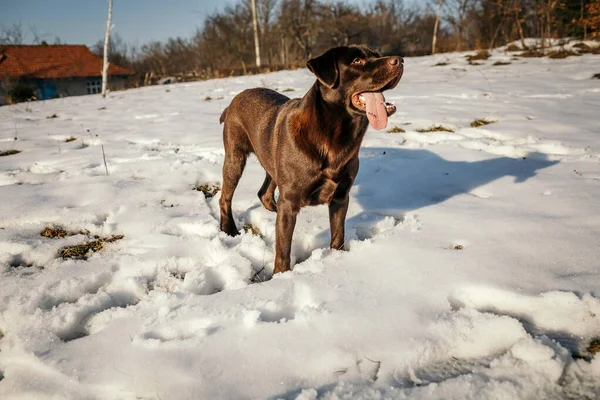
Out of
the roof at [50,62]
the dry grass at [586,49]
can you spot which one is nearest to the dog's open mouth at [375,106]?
the dry grass at [586,49]

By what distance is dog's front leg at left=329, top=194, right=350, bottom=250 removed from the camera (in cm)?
251

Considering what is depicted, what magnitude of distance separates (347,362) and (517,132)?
476 cm

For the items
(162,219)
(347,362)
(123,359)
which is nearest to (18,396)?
(123,359)

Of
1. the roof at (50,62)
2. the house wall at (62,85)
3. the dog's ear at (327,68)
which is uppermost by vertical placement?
the roof at (50,62)

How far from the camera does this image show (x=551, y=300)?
1.75 metres

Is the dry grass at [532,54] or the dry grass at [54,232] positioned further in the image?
the dry grass at [532,54]

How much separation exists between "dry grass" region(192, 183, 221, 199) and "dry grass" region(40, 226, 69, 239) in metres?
1.31

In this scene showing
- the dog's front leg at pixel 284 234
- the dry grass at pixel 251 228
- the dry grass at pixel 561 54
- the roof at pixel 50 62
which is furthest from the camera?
the roof at pixel 50 62

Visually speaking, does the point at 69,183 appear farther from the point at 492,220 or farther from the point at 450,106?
the point at 450,106

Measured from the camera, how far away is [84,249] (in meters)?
2.68

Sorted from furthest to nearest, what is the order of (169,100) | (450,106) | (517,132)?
(169,100), (450,106), (517,132)

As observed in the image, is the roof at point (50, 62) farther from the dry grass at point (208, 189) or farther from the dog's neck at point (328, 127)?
the dog's neck at point (328, 127)

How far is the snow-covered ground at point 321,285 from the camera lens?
4.78 feet

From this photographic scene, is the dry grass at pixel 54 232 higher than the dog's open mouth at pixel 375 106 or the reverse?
the reverse
